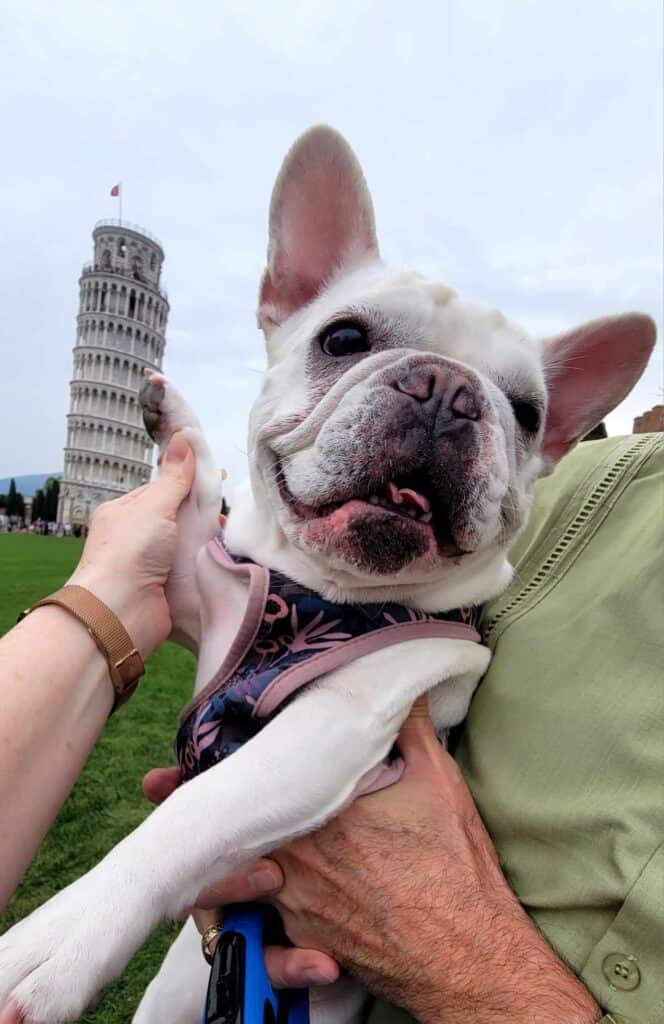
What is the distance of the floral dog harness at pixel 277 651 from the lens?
164cm

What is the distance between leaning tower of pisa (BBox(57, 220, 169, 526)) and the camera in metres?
73.1

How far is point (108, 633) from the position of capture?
1790mm

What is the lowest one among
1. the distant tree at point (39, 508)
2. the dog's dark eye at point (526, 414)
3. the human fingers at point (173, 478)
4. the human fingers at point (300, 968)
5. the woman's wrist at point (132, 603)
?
the distant tree at point (39, 508)

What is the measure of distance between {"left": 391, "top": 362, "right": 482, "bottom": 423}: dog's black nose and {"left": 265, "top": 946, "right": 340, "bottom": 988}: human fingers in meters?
1.27

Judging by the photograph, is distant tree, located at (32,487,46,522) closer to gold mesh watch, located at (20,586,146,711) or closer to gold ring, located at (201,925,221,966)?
gold mesh watch, located at (20,586,146,711)

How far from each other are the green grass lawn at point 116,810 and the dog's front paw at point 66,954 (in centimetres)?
4

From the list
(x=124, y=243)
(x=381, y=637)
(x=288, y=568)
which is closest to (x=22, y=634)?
(x=288, y=568)

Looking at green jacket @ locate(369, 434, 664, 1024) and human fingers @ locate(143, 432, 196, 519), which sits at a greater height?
human fingers @ locate(143, 432, 196, 519)

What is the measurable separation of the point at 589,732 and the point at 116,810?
3.85 metres

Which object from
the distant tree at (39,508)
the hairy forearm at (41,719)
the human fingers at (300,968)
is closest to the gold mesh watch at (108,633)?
the hairy forearm at (41,719)

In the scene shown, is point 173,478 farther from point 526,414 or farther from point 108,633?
point 526,414

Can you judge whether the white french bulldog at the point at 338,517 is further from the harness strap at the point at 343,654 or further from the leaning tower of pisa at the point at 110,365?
the leaning tower of pisa at the point at 110,365

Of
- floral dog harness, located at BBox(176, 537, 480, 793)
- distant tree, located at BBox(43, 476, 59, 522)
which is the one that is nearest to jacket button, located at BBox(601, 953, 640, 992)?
floral dog harness, located at BBox(176, 537, 480, 793)

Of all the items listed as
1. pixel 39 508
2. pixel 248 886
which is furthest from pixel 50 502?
pixel 248 886
